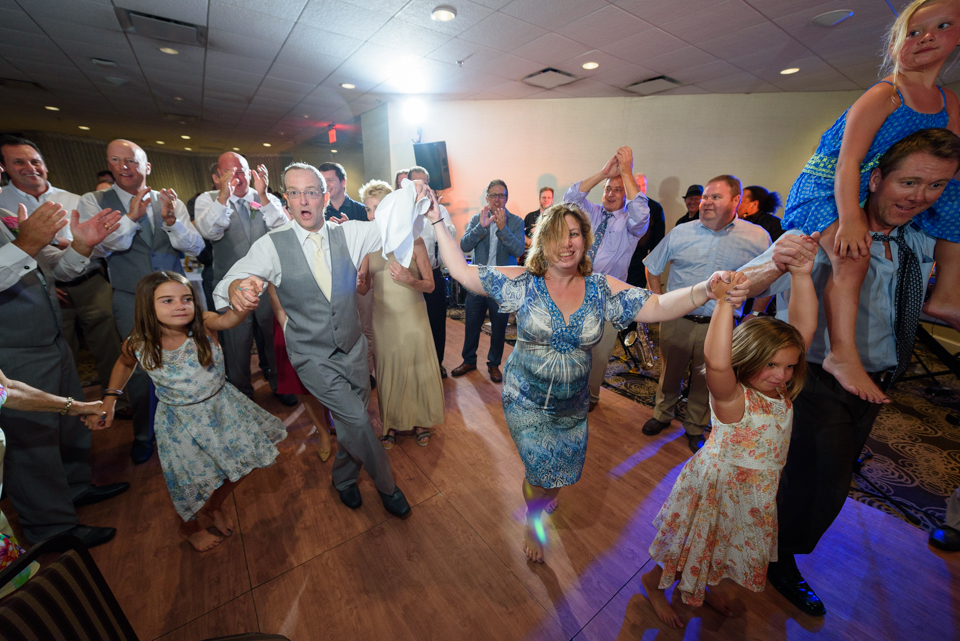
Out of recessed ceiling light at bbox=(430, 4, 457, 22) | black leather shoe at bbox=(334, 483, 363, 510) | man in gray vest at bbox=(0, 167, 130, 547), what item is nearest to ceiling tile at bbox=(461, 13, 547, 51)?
recessed ceiling light at bbox=(430, 4, 457, 22)

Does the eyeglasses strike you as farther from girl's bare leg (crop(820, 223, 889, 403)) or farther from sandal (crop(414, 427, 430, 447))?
girl's bare leg (crop(820, 223, 889, 403))

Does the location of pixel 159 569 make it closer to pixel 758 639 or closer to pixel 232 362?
pixel 232 362

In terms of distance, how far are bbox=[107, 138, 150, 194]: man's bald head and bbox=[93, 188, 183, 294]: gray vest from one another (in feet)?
0.39

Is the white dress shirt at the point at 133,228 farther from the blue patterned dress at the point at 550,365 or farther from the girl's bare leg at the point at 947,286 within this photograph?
the girl's bare leg at the point at 947,286

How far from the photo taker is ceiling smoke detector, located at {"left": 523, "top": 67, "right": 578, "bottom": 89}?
486cm

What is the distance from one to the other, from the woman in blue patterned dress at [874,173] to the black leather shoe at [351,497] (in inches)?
90.0

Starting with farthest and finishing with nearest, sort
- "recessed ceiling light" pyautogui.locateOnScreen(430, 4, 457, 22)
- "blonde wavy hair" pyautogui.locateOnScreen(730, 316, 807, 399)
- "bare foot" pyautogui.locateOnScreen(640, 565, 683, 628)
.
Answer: "recessed ceiling light" pyautogui.locateOnScreen(430, 4, 457, 22)
"bare foot" pyautogui.locateOnScreen(640, 565, 683, 628)
"blonde wavy hair" pyautogui.locateOnScreen(730, 316, 807, 399)

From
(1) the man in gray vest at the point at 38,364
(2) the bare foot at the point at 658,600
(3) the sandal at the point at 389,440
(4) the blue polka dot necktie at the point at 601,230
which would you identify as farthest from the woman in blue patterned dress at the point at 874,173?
(1) the man in gray vest at the point at 38,364

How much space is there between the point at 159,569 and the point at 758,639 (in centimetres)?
265

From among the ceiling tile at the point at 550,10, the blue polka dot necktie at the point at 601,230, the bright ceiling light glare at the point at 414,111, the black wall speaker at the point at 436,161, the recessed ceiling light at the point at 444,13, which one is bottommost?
the blue polka dot necktie at the point at 601,230

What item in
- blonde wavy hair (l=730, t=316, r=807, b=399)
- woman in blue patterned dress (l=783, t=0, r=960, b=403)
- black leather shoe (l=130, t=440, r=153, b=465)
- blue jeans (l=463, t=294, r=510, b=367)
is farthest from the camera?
blue jeans (l=463, t=294, r=510, b=367)

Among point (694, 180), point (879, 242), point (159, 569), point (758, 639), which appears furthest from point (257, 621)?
point (694, 180)

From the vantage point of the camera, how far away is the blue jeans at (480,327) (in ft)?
12.1

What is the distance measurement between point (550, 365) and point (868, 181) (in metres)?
1.26
